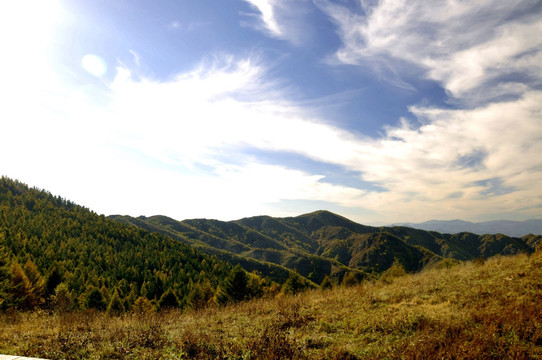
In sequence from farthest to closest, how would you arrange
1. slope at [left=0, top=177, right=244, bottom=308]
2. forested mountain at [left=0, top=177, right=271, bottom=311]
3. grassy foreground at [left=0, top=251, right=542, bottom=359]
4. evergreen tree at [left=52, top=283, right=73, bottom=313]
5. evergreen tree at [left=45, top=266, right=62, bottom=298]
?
slope at [left=0, top=177, right=244, bottom=308] → forested mountain at [left=0, top=177, right=271, bottom=311] → evergreen tree at [left=45, top=266, right=62, bottom=298] → evergreen tree at [left=52, top=283, right=73, bottom=313] → grassy foreground at [left=0, top=251, right=542, bottom=359]

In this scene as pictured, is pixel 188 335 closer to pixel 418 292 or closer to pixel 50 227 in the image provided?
pixel 418 292

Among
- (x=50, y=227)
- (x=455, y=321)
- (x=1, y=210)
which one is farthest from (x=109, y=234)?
(x=455, y=321)

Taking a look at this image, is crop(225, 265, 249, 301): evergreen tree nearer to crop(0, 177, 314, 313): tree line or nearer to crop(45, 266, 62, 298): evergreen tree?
crop(0, 177, 314, 313): tree line

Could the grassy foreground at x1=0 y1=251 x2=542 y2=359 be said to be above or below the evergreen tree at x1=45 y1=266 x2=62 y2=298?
above

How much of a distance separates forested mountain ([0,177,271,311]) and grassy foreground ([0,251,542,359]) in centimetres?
3786

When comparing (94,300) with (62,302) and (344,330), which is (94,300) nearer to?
(62,302)

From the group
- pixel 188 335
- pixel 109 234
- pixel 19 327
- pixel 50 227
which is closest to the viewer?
pixel 188 335

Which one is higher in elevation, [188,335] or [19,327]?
[188,335]

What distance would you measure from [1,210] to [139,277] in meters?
150

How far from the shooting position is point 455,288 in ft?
39.9

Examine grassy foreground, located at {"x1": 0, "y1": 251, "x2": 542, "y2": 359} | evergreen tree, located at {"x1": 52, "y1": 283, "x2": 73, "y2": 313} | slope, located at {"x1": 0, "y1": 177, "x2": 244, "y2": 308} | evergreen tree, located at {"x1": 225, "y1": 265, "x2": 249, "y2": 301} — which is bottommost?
slope, located at {"x1": 0, "y1": 177, "x2": 244, "y2": 308}

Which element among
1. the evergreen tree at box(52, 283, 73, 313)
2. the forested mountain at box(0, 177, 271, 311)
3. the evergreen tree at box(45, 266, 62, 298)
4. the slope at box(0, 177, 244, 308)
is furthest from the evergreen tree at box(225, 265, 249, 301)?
the evergreen tree at box(45, 266, 62, 298)

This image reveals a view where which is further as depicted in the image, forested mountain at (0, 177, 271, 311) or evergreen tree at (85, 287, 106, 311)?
forested mountain at (0, 177, 271, 311)

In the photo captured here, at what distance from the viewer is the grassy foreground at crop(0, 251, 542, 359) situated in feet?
21.2
